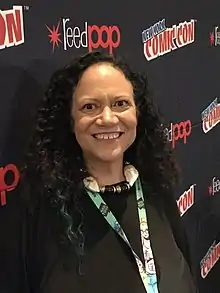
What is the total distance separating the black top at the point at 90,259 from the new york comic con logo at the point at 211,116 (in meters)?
0.93

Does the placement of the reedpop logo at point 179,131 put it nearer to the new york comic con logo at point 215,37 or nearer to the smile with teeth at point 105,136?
the new york comic con logo at point 215,37

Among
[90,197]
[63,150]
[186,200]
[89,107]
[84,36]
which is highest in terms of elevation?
[84,36]

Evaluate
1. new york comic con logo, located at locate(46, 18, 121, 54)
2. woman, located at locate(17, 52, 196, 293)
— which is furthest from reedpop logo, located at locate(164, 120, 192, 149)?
woman, located at locate(17, 52, 196, 293)

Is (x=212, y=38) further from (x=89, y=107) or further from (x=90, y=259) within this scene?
(x=90, y=259)

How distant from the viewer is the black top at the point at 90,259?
1.31 metres

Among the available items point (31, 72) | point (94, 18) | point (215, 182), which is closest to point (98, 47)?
point (94, 18)

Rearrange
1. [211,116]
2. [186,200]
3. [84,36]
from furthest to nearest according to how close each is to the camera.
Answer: [211,116], [186,200], [84,36]

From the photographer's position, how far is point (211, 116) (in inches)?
91.0

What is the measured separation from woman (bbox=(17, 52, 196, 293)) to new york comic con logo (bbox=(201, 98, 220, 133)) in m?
0.86

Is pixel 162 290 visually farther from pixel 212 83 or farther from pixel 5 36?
pixel 212 83

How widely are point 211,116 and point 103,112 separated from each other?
1.10 metres

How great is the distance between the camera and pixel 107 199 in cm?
138

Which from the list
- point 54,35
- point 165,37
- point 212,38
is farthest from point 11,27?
point 212,38

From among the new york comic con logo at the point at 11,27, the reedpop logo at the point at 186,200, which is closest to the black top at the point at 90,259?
the new york comic con logo at the point at 11,27
